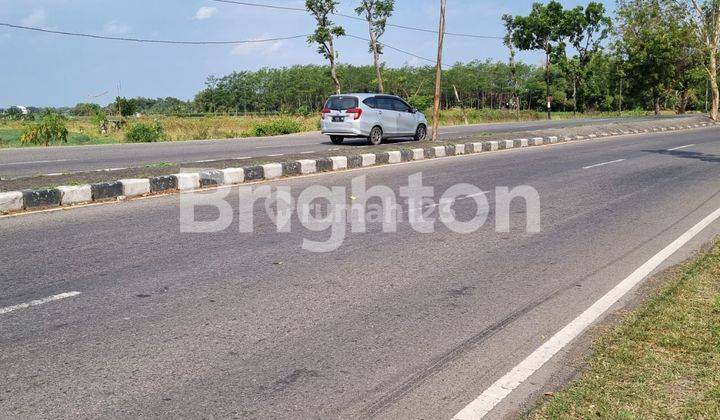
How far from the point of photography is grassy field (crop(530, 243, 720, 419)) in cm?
295

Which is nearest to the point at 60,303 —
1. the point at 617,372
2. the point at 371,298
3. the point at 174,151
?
the point at 371,298

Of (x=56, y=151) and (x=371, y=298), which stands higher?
(x=56, y=151)

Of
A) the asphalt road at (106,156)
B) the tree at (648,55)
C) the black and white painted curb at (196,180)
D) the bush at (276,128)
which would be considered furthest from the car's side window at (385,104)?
the tree at (648,55)

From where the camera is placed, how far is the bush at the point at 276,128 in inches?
1143

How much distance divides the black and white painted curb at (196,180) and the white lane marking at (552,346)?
23.0 ft

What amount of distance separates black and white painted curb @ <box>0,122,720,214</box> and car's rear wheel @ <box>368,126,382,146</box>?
3.12 meters

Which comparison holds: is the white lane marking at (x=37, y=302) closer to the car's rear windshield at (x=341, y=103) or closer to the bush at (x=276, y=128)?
the car's rear windshield at (x=341, y=103)

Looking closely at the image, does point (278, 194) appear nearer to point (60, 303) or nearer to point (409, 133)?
point (60, 303)

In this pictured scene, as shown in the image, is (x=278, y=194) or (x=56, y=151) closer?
(x=278, y=194)

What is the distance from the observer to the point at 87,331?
12.8ft

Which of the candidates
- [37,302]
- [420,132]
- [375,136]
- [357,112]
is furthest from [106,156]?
[37,302]

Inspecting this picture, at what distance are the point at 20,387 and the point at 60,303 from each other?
4.40 feet

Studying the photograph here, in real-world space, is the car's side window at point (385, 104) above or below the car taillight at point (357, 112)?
above

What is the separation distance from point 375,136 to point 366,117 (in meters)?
0.76
